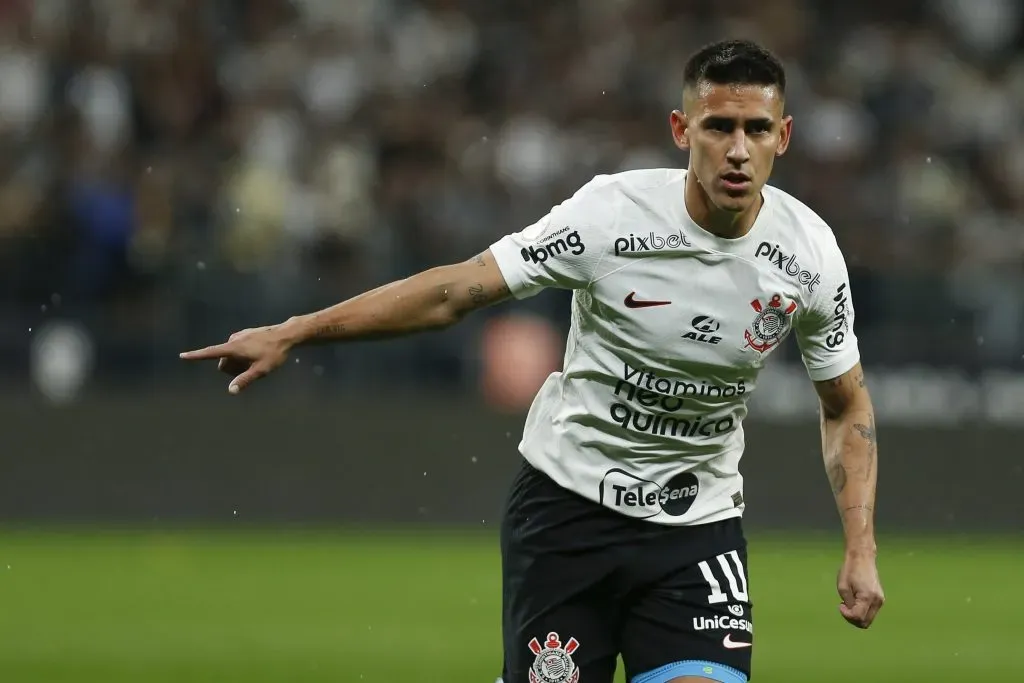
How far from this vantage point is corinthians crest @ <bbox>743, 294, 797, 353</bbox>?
5.31 metres

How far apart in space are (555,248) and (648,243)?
0.28 meters

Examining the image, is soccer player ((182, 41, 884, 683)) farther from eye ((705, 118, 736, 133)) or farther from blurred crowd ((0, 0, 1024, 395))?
blurred crowd ((0, 0, 1024, 395))

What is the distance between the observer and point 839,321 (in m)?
5.42

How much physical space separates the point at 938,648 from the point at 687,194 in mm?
5596

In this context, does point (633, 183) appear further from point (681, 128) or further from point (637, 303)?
point (637, 303)

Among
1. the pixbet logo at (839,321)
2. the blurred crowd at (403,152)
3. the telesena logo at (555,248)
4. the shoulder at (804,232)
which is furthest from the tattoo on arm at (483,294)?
the blurred crowd at (403,152)

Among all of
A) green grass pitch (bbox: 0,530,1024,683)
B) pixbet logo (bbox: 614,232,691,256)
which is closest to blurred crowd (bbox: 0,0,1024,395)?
green grass pitch (bbox: 0,530,1024,683)

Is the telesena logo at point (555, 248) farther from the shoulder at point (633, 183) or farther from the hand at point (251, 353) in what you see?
the hand at point (251, 353)

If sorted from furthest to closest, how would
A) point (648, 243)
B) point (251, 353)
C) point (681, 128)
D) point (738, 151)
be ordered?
point (681, 128) < point (648, 243) < point (738, 151) < point (251, 353)

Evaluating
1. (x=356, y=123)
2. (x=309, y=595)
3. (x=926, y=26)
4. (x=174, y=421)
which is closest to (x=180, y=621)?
(x=309, y=595)

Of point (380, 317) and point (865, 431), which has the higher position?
point (380, 317)

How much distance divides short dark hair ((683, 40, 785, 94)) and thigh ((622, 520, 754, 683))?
1.37 meters

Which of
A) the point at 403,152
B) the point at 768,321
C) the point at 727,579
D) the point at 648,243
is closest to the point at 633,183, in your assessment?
the point at 648,243

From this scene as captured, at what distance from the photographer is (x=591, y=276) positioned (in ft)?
17.4
